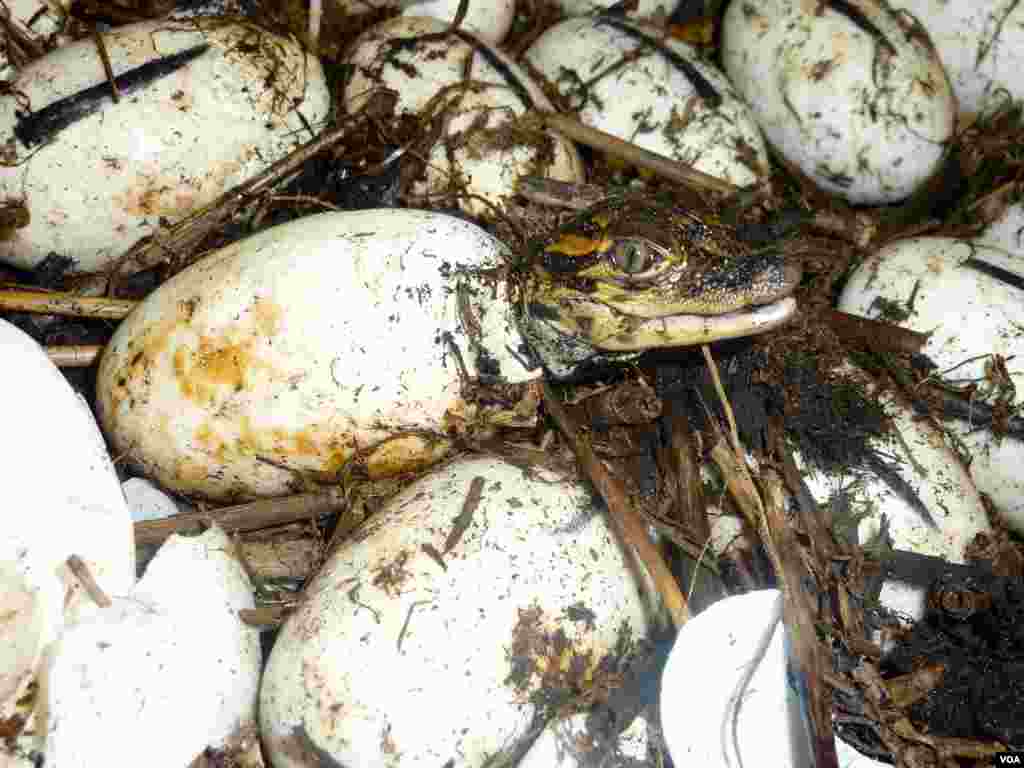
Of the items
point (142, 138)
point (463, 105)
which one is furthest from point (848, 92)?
Result: point (142, 138)

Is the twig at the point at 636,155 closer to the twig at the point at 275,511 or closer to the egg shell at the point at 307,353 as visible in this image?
the egg shell at the point at 307,353

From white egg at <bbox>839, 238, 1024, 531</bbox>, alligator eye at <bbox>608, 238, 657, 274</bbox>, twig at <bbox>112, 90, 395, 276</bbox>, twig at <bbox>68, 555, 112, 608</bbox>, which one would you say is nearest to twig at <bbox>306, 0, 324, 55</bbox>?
twig at <bbox>112, 90, 395, 276</bbox>

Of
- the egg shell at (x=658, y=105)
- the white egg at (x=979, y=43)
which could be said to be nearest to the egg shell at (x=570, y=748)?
the egg shell at (x=658, y=105)

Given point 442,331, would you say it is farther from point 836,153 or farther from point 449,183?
point 836,153

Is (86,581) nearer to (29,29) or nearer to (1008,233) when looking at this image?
(29,29)

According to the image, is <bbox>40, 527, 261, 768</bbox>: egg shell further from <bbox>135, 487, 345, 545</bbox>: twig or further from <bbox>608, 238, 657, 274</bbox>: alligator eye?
<bbox>608, 238, 657, 274</bbox>: alligator eye
